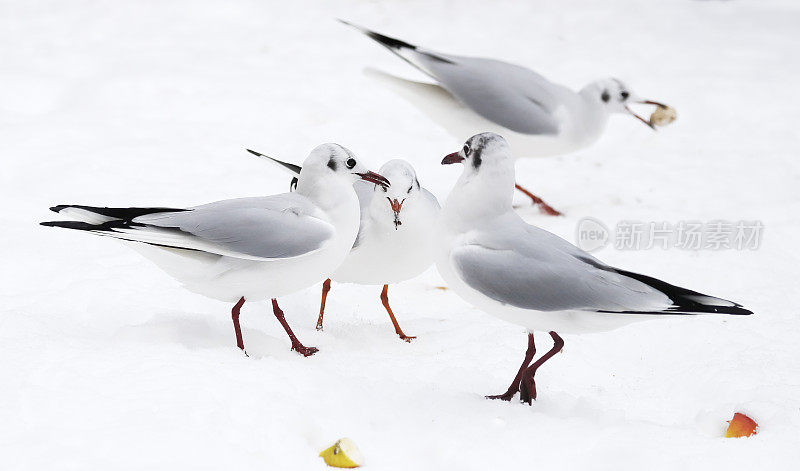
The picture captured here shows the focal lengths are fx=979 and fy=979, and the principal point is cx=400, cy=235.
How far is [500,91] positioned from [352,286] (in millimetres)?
1370

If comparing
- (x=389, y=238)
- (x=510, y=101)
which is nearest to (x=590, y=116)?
(x=510, y=101)

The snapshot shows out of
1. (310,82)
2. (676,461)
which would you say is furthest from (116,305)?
(310,82)

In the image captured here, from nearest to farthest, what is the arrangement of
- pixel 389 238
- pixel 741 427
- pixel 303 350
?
pixel 741 427 < pixel 303 350 < pixel 389 238

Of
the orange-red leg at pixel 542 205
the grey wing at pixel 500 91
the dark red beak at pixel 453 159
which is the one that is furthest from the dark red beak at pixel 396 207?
the orange-red leg at pixel 542 205

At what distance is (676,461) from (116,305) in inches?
77.8

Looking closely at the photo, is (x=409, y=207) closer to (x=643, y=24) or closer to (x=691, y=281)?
(x=691, y=281)

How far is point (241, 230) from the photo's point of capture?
2895mm

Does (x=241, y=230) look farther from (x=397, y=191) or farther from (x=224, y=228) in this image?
(x=397, y=191)

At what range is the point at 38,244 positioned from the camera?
4.07 metres

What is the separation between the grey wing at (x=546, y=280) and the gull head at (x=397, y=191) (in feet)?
1.75

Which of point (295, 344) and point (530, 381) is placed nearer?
point (530, 381)

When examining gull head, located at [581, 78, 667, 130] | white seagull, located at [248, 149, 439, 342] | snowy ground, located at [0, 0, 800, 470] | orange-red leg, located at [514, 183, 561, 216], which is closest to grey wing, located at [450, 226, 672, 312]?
snowy ground, located at [0, 0, 800, 470]

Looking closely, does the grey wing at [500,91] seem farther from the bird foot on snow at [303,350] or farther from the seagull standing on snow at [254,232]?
the bird foot on snow at [303,350]

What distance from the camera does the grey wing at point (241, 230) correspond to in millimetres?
2850
